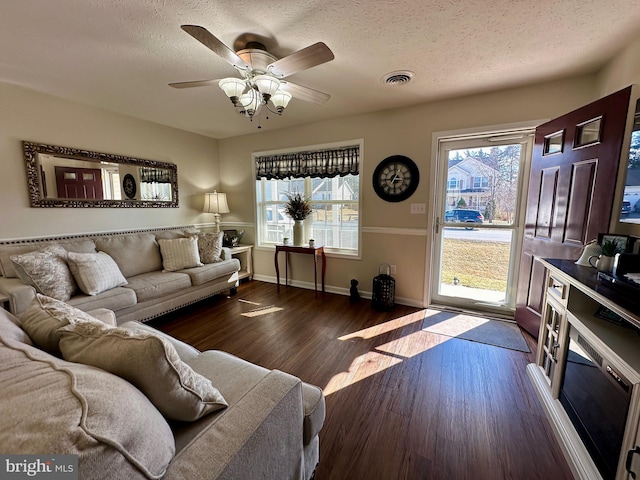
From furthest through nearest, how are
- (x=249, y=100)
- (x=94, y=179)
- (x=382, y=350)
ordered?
(x=94, y=179) < (x=382, y=350) < (x=249, y=100)

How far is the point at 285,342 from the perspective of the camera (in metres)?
2.45

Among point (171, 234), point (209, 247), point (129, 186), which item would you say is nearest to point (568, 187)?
point (209, 247)

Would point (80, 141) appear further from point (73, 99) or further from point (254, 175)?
point (254, 175)

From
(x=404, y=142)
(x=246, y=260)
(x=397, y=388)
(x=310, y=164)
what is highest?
(x=404, y=142)

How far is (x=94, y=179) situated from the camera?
3.04 metres

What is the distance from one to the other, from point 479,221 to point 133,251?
401 cm

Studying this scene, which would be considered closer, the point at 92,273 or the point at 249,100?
the point at 249,100

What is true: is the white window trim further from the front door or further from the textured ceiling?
the front door

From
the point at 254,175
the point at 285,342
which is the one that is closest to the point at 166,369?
the point at 285,342

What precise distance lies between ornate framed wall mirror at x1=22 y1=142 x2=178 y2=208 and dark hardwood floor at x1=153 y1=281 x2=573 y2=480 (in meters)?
1.64

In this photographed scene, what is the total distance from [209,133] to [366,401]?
164 inches

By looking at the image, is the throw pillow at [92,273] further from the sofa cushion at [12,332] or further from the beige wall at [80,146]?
the sofa cushion at [12,332]

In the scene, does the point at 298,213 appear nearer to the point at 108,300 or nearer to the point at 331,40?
the point at 331,40

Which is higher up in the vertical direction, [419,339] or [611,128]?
[611,128]
